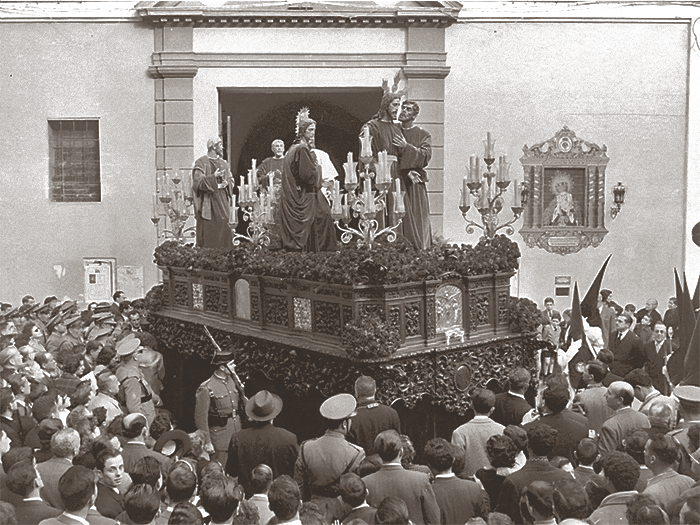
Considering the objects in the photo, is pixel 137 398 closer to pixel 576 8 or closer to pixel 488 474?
pixel 488 474

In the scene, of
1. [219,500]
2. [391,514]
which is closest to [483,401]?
[391,514]

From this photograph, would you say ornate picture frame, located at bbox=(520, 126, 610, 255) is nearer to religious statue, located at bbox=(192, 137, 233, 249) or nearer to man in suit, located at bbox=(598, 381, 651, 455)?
religious statue, located at bbox=(192, 137, 233, 249)

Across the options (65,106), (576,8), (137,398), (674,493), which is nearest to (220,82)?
(65,106)

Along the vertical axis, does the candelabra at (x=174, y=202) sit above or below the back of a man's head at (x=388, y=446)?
above

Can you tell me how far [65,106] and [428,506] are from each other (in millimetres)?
14516

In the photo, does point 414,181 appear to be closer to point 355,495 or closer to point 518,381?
point 518,381

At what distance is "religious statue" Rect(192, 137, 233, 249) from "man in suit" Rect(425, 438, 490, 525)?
9.38 m

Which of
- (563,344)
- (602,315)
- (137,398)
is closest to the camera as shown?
(137,398)

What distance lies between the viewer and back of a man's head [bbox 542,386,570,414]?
6.54 meters

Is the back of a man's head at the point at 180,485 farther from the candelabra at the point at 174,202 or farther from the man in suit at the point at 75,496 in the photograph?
the candelabra at the point at 174,202

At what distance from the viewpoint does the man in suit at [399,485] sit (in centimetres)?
511

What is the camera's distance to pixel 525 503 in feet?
15.2

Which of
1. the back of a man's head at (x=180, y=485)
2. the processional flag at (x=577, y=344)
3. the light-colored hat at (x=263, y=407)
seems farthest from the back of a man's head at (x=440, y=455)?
the processional flag at (x=577, y=344)

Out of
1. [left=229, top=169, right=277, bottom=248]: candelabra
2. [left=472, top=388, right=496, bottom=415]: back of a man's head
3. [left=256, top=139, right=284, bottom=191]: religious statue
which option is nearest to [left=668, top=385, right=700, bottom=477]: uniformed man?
[left=472, top=388, right=496, bottom=415]: back of a man's head
